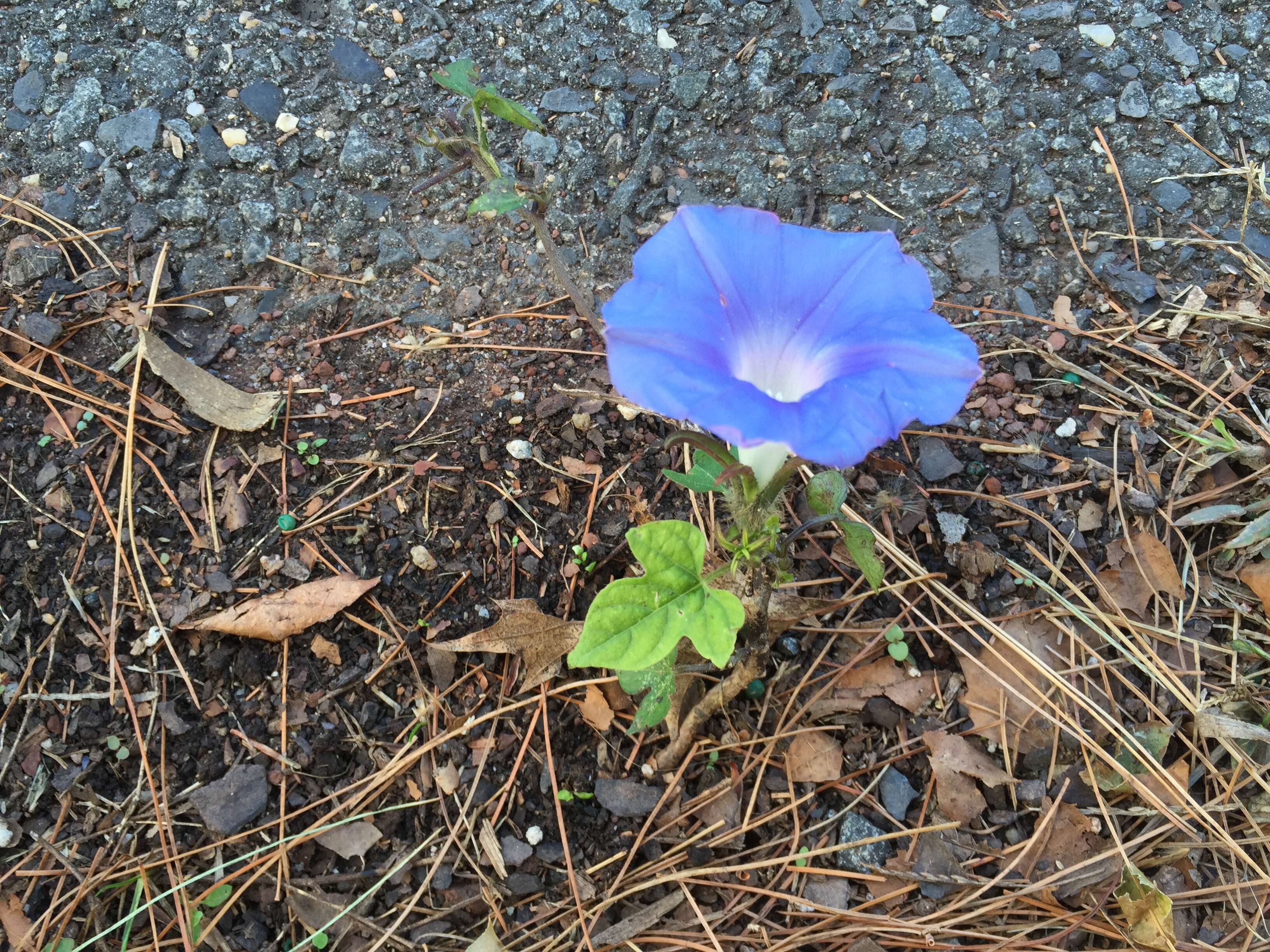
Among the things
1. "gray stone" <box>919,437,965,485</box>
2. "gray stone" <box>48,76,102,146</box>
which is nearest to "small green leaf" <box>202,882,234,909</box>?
"gray stone" <box>919,437,965,485</box>

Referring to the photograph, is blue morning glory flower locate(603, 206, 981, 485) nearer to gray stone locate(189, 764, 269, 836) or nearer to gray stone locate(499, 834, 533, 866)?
gray stone locate(499, 834, 533, 866)

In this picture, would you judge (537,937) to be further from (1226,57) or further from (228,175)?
(1226,57)

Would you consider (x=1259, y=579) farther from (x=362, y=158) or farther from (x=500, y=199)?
(x=362, y=158)

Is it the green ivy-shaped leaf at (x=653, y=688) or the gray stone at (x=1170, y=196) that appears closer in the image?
the green ivy-shaped leaf at (x=653, y=688)

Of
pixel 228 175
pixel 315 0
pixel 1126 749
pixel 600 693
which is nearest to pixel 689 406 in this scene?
pixel 600 693

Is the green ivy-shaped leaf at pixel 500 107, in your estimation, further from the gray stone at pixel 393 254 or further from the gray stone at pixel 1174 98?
the gray stone at pixel 1174 98

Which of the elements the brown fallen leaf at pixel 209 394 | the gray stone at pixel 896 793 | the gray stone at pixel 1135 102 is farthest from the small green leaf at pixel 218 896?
the gray stone at pixel 1135 102
